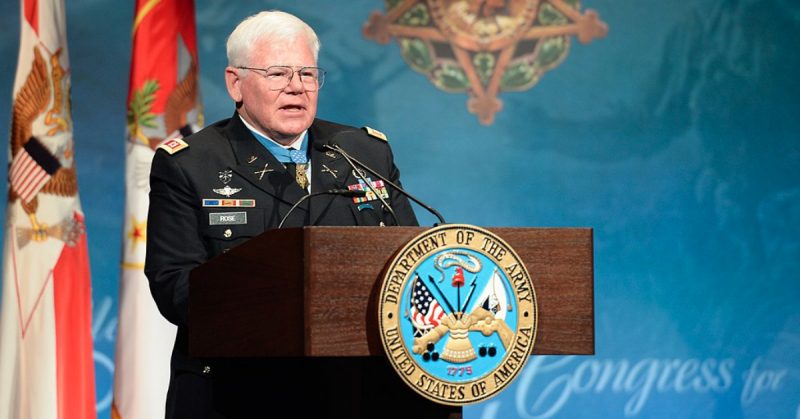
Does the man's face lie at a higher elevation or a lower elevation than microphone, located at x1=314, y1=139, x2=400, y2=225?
higher

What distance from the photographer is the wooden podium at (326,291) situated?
5.72 ft

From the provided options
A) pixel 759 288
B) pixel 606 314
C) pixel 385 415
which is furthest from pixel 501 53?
pixel 385 415

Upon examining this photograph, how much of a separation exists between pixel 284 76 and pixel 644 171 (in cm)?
322

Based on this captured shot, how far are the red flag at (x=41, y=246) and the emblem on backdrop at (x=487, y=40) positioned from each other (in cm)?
179

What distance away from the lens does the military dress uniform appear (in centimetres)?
218

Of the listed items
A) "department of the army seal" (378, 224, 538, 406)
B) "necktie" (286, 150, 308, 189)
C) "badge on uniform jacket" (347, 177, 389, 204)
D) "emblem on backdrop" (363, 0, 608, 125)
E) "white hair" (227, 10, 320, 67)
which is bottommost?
"department of the army seal" (378, 224, 538, 406)

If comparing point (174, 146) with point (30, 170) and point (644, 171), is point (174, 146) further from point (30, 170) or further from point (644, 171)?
point (644, 171)

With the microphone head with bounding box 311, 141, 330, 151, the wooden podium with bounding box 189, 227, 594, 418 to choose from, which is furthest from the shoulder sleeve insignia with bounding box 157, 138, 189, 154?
the wooden podium with bounding box 189, 227, 594, 418

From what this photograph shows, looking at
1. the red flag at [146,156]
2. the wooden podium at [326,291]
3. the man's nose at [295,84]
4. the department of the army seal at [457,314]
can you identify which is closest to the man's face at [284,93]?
the man's nose at [295,84]

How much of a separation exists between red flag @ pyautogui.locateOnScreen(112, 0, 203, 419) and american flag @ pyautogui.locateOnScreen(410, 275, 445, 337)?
81.1 inches

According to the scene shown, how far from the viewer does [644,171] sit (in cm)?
522

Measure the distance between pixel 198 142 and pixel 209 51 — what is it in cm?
260

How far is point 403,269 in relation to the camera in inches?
68.9

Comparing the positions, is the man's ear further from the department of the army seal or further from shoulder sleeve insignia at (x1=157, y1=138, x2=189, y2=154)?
the department of the army seal
